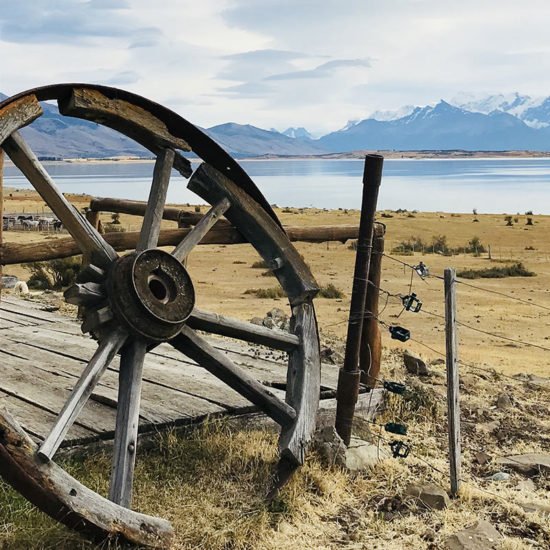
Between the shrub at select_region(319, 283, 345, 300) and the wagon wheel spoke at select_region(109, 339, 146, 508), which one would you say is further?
the shrub at select_region(319, 283, 345, 300)

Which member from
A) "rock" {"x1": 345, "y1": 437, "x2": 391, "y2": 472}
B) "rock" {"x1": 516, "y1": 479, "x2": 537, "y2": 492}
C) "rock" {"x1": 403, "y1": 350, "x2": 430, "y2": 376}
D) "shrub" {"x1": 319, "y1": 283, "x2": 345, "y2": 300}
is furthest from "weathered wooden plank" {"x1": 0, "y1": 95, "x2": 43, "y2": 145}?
"shrub" {"x1": 319, "y1": 283, "x2": 345, "y2": 300}

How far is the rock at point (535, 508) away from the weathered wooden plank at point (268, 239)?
1.61 m

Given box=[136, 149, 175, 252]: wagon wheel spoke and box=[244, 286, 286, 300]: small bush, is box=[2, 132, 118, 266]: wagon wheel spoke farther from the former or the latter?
box=[244, 286, 286, 300]: small bush

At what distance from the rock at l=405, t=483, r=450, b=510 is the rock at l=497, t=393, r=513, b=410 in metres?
1.99

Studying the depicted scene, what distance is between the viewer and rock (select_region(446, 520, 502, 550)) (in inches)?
140

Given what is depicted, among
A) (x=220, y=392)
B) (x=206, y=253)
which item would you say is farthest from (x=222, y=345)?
(x=206, y=253)

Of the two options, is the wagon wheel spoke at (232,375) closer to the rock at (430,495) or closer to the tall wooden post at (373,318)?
the rock at (430,495)

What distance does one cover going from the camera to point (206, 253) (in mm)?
21953

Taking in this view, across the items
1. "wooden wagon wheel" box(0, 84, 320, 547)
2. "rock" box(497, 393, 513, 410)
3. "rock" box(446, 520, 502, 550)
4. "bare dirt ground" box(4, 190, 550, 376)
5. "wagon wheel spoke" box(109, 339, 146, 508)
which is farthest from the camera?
"bare dirt ground" box(4, 190, 550, 376)

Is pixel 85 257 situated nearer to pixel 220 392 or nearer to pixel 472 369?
pixel 220 392

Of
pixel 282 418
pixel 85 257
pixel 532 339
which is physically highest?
pixel 85 257

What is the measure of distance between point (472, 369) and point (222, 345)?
8.51ft

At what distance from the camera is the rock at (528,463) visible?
468 cm

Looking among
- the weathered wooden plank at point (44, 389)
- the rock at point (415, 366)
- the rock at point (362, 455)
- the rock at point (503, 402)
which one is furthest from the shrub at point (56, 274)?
the rock at point (362, 455)
